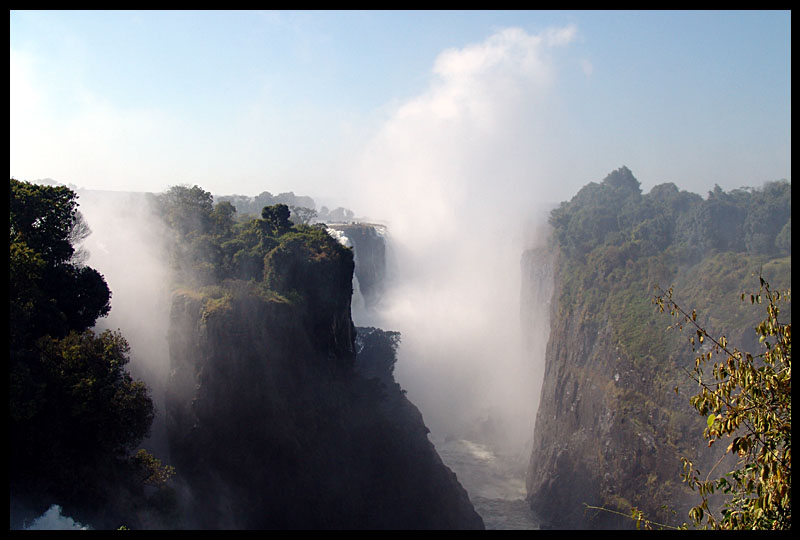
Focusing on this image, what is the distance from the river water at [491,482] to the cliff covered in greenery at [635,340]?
1539 mm

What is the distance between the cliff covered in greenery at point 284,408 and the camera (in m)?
21.5

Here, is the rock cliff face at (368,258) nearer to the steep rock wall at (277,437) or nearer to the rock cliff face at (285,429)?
the rock cliff face at (285,429)

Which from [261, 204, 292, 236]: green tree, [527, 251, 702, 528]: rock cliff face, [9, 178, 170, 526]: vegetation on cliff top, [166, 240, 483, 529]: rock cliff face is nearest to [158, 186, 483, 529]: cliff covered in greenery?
[166, 240, 483, 529]: rock cliff face

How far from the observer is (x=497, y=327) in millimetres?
72250

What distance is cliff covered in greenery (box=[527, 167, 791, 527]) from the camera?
3344 centimetres

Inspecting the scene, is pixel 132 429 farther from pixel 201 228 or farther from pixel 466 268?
pixel 466 268

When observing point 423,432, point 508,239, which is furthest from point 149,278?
point 508,239

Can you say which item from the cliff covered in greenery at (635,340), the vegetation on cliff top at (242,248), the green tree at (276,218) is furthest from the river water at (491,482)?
the green tree at (276,218)

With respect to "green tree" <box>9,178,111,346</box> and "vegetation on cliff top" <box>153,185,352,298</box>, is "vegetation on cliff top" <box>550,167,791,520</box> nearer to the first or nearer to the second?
"vegetation on cliff top" <box>153,185,352,298</box>

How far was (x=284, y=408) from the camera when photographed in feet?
75.7

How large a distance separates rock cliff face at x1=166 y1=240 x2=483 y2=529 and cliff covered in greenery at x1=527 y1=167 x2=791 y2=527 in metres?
11.7

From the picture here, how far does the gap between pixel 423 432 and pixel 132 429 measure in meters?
15.5

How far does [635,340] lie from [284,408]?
86.3 feet

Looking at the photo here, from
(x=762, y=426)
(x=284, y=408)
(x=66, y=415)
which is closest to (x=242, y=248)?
(x=284, y=408)
